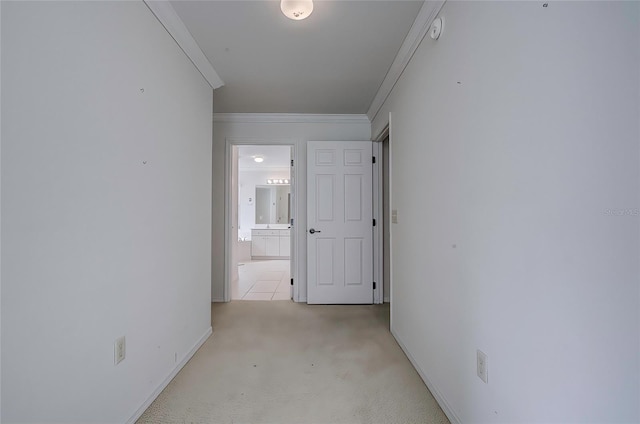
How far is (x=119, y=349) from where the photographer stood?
4.38 feet

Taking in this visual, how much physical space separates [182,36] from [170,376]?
2271mm

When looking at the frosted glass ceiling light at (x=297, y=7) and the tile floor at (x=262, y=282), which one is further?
the tile floor at (x=262, y=282)

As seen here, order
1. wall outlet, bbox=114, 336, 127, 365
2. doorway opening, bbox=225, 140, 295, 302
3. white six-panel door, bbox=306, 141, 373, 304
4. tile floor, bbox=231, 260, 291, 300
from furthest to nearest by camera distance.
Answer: doorway opening, bbox=225, 140, 295, 302 → tile floor, bbox=231, 260, 291, 300 → white six-panel door, bbox=306, 141, 373, 304 → wall outlet, bbox=114, 336, 127, 365

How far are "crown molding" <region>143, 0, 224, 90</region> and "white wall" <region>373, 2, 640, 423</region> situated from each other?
1609mm

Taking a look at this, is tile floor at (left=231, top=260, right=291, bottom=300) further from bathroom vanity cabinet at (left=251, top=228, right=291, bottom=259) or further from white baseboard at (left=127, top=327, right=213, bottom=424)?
white baseboard at (left=127, top=327, right=213, bottom=424)

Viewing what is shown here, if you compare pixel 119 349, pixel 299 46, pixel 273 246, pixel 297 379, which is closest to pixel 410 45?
pixel 299 46

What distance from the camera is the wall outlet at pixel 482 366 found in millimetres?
1176

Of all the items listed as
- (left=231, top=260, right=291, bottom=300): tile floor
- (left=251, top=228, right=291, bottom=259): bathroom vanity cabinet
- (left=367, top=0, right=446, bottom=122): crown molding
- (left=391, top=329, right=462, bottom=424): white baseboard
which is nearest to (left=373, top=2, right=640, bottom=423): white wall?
(left=391, top=329, right=462, bottom=424): white baseboard

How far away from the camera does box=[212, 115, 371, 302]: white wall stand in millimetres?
3537

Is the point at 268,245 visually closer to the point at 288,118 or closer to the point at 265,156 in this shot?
the point at 265,156

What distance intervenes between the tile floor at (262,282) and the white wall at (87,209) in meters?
1.96

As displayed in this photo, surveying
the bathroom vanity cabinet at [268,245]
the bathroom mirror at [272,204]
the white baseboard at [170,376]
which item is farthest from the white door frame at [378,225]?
the bathroom mirror at [272,204]

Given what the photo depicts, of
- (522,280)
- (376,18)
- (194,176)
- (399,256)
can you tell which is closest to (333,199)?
(399,256)

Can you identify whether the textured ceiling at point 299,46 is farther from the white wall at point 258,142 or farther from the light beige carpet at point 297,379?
the light beige carpet at point 297,379
